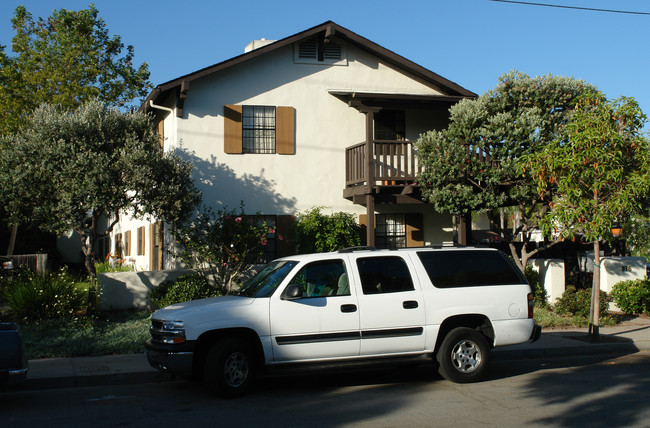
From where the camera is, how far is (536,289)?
15711 mm

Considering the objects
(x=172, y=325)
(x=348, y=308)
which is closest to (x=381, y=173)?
(x=348, y=308)

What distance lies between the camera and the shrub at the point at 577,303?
14367 millimetres

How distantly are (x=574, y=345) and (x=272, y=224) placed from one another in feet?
27.3

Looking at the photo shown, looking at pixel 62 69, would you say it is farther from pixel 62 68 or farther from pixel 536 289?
pixel 536 289

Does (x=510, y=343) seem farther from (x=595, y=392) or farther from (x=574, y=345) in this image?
(x=574, y=345)

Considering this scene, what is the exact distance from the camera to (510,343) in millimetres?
8742

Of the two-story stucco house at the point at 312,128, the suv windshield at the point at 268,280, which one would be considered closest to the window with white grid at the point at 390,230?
the two-story stucco house at the point at 312,128

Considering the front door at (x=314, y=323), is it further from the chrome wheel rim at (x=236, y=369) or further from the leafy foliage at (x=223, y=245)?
the leafy foliage at (x=223, y=245)

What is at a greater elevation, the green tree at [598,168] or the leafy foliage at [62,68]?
the leafy foliage at [62,68]

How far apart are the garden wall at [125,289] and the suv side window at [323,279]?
738 cm

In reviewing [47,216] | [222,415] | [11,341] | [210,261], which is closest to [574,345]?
[222,415]

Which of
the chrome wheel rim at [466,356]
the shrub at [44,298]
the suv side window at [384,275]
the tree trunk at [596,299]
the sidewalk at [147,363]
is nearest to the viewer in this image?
the suv side window at [384,275]

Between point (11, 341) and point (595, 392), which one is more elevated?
point (11, 341)

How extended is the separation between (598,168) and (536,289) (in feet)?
17.1
